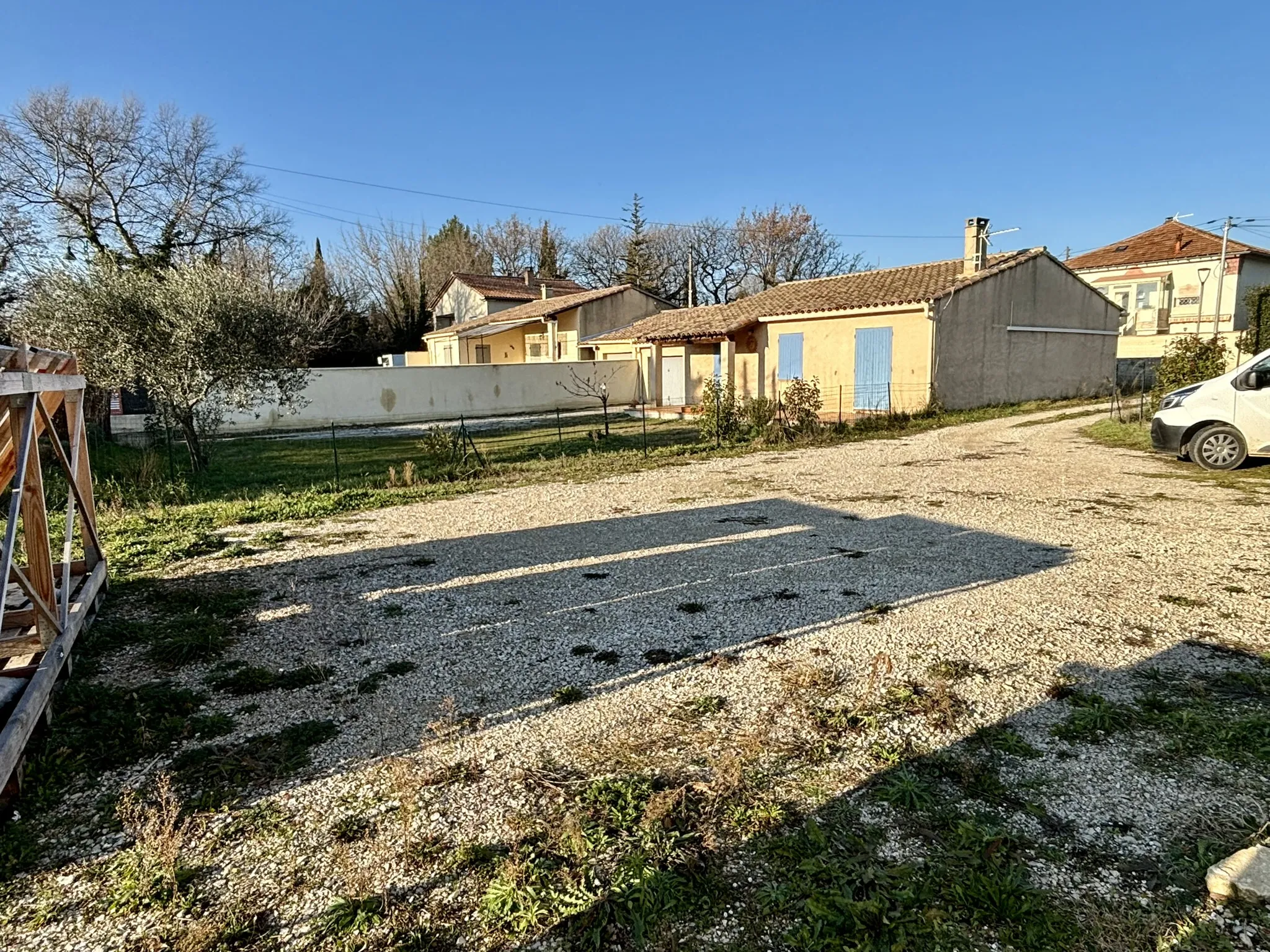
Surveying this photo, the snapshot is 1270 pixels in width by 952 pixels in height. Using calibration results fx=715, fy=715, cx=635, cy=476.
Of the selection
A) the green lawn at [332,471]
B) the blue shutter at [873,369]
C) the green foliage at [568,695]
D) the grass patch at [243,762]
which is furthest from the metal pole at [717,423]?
the grass patch at [243,762]

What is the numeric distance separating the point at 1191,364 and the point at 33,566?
1761 cm

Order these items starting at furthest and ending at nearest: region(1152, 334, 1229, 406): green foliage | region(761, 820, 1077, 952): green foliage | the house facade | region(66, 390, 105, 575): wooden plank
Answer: the house facade
region(1152, 334, 1229, 406): green foliage
region(66, 390, 105, 575): wooden plank
region(761, 820, 1077, 952): green foliage

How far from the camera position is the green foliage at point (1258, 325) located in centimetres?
2352

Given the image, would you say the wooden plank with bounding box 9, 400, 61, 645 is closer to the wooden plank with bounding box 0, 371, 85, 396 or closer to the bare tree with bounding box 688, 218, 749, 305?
the wooden plank with bounding box 0, 371, 85, 396

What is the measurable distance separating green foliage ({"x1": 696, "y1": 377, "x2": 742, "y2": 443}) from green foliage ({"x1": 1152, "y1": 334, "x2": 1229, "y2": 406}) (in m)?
8.37

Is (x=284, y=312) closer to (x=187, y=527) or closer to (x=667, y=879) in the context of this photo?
(x=187, y=527)

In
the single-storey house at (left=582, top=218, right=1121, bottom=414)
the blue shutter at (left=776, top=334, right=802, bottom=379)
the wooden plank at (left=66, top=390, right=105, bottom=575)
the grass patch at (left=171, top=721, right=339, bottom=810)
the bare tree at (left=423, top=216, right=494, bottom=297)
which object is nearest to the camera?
the grass patch at (left=171, top=721, right=339, bottom=810)

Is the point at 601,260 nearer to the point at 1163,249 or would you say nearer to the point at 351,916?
the point at 1163,249

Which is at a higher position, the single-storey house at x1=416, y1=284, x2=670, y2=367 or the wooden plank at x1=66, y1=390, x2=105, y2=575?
the single-storey house at x1=416, y1=284, x2=670, y2=367

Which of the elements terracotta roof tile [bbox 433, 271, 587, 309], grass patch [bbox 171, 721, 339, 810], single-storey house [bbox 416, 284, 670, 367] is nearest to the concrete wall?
single-storey house [bbox 416, 284, 670, 367]

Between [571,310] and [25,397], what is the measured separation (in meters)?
27.8

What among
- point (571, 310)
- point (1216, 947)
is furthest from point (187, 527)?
point (571, 310)

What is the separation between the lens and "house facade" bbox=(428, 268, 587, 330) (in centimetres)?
3984

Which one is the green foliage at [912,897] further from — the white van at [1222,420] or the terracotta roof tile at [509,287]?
the terracotta roof tile at [509,287]
